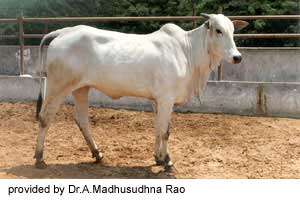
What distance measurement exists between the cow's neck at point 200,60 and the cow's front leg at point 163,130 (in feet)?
1.48

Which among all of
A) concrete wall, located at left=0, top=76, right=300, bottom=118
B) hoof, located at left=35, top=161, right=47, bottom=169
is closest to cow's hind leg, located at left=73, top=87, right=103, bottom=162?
hoof, located at left=35, top=161, right=47, bottom=169

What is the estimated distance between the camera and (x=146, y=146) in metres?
6.96

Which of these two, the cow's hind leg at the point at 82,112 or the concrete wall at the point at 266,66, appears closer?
the cow's hind leg at the point at 82,112

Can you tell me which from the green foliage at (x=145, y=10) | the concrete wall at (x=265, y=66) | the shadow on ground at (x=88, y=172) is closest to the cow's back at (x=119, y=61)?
the shadow on ground at (x=88, y=172)

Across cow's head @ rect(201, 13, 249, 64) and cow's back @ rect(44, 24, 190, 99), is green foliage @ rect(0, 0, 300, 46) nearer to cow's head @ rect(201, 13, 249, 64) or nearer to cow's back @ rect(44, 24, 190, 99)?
cow's head @ rect(201, 13, 249, 64)

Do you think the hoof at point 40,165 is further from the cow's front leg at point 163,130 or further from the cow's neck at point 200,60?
the cow's neck at point 200,60

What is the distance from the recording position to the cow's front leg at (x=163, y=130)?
227 inches

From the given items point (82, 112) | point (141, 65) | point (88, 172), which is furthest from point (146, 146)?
point (141, 65)

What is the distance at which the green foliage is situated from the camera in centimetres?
1372

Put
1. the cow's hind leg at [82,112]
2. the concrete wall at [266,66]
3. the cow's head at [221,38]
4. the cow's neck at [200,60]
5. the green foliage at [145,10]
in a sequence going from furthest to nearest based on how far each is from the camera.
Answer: the green foliage at [145,10]
the concrete wall at [266,66]
the cow's hind leg at [82,112]
the cow's neck at [200,60]
the cow's head at [221,38]

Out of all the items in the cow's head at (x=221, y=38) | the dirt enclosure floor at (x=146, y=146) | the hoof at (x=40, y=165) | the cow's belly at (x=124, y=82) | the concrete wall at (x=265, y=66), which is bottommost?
the dirt enclosure floor at (x=146, y=146)

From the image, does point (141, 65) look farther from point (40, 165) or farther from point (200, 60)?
point (40, 165)

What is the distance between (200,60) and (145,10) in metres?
10.8

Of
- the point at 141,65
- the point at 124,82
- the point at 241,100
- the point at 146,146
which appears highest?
the point at 141,65
